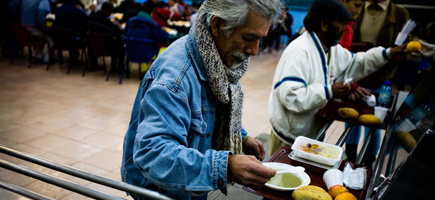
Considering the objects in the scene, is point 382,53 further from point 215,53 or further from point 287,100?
point 215,53

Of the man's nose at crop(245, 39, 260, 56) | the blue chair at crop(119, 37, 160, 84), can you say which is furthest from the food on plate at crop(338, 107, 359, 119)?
the blue chair at crop(119, 37, 160, 84)

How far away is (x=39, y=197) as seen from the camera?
3.67 feet

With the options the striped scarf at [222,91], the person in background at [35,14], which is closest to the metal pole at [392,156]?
the striped scarf at [222,91]

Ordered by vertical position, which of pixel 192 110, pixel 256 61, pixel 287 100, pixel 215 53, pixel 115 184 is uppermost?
pixel 215 53

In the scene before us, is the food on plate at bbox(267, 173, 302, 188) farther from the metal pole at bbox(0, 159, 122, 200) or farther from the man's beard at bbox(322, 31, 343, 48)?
the man's beard at bbox(322, 31, 343, 48)

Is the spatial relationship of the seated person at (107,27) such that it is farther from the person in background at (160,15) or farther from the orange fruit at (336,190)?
the orange fruit at (336,190)

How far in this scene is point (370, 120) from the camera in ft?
7.48

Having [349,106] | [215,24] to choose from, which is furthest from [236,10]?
[349,106]

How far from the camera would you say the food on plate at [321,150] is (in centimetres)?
162

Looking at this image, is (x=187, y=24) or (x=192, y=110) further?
(x=187, y=24)

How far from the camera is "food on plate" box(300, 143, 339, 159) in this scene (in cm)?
162

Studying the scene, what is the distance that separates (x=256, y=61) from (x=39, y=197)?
9.43 meters

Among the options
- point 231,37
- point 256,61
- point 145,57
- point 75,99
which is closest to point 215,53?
point 231,37

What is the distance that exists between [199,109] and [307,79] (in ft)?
4.32
